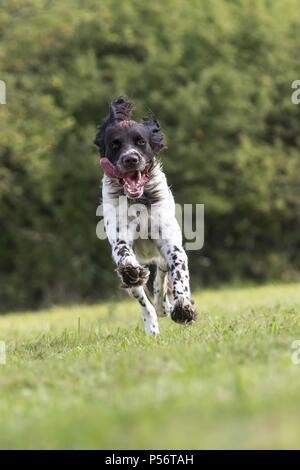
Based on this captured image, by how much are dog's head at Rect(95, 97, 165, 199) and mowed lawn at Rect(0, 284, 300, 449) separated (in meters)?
1.46

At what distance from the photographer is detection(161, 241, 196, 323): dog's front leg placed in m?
7.34

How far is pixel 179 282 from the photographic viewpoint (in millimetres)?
7699

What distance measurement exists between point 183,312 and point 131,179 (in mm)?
1236

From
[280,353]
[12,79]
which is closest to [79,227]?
[12,79]

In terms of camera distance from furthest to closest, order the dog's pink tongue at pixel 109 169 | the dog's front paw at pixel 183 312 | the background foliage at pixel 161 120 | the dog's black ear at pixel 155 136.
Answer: the background foliage at pixel 161 120, the dog's black ear at pixel 155 136, the dog's pink tongue at pixel 109 169, the dog's front paw at pixel 183 312

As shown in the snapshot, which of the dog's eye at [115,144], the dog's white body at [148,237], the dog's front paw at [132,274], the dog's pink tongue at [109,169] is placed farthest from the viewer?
the dog's eye at [115,144]

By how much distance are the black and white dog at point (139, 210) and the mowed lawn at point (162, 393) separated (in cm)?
89

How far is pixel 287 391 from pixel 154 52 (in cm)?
1909

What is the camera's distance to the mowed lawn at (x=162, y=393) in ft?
12.6

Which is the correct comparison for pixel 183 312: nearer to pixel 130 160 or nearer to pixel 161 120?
pixel 130 160

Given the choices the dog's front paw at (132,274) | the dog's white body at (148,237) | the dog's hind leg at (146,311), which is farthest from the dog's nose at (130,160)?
the dog's hind leg at (146,311)

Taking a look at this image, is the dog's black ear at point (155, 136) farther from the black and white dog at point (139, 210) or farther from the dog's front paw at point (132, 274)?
the dog's front paw at point (132, 274)

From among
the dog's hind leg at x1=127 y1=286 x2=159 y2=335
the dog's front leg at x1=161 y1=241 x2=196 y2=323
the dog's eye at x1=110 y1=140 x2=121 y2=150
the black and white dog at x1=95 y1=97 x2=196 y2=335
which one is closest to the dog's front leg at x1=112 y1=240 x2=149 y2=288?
the black and white dog at x1=95 y1=97 x2=196 y2=335

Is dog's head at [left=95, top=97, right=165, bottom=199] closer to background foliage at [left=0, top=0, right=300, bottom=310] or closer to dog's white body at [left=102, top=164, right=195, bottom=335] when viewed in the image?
dog's white body at [left=102, top=164, right=195, bottom=335]
